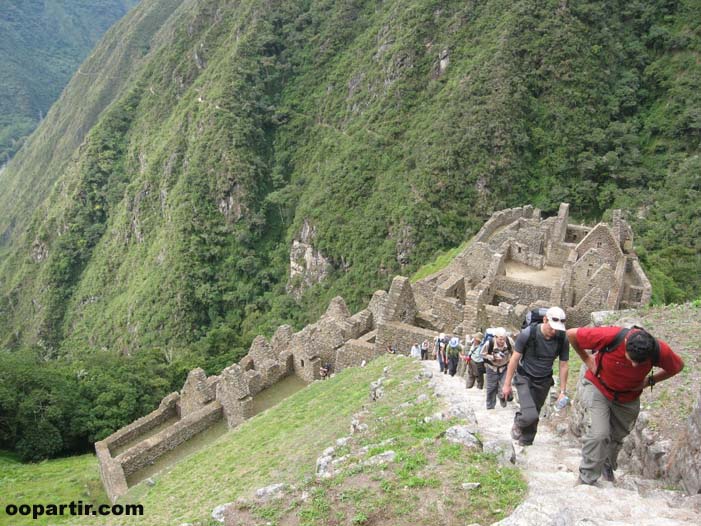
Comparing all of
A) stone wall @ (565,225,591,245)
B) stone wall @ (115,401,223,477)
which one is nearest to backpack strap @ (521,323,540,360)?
stone wall @ (115,401,223,477)

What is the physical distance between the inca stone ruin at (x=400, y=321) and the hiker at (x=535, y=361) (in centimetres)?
936

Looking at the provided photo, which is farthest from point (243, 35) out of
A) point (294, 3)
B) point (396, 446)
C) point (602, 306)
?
point (396, 446)

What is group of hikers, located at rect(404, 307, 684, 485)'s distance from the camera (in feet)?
21.1

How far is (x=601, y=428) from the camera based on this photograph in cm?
684

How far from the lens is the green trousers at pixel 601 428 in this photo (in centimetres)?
685

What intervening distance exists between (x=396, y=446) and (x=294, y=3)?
148 m

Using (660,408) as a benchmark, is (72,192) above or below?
above

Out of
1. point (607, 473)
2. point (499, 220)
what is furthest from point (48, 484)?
point (499, 220)

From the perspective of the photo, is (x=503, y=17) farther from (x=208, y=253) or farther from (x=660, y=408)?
(x=660, y=408)

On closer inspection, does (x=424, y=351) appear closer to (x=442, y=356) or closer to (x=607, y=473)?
(x=442, y=356)

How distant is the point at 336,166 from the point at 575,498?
313ft

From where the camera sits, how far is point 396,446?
29.7ft

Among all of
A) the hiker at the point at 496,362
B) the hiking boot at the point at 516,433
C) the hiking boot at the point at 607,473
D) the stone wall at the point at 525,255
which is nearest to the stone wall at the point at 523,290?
the stone wall at the point at 525,255

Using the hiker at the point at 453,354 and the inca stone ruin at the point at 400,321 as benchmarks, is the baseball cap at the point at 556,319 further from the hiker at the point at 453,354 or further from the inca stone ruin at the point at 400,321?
the inca stone ruin at the point at 400,321
